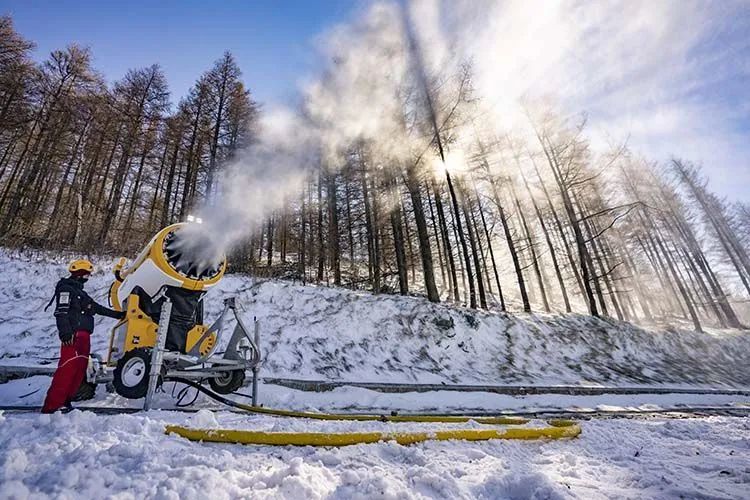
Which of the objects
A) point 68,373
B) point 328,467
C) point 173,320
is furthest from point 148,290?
point 328,467

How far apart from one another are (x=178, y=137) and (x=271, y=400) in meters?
20.1

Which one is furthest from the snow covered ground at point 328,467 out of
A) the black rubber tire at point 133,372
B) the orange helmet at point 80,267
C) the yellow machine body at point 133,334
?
the orange helmet at point 80,267

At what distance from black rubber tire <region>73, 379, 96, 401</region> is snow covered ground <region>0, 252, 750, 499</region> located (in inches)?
12.5

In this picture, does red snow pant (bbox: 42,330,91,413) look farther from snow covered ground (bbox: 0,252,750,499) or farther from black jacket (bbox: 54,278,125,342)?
snow covered ground (bbox: 0,252,750,499)

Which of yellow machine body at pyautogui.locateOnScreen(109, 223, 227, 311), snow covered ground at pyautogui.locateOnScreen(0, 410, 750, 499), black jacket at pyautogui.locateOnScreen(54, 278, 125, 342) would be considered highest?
yellow machine body at pyautogui.locateOnScreen(109, 223, 227, 311)

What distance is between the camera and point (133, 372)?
4867 millimetres

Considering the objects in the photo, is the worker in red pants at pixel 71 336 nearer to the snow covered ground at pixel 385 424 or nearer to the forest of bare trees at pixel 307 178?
the snow covered ground at pixel 385 424

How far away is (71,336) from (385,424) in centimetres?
477

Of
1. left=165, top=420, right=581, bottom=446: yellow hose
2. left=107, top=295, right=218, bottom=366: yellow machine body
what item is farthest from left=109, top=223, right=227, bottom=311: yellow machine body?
Result: left=165, top=420, right=581, bottom=446: yellow hose

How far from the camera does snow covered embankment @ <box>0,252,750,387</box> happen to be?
8375 mm

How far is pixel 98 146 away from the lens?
1927cm

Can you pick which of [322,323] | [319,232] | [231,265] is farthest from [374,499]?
[319,232]

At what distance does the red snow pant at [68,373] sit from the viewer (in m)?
4.31

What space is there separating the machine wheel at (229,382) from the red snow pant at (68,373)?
1.97 meters
